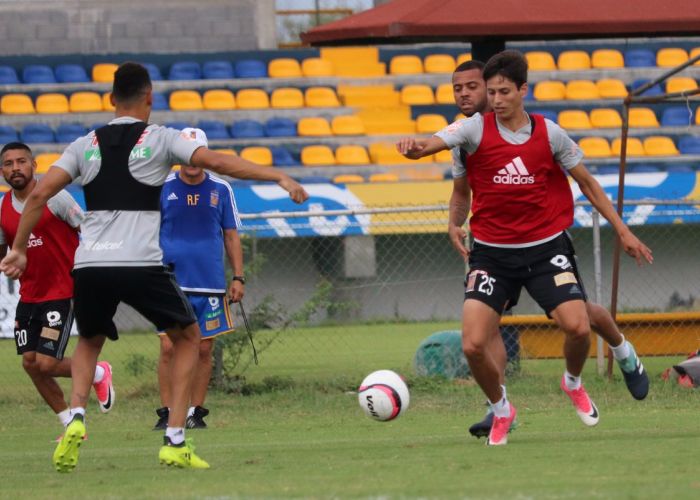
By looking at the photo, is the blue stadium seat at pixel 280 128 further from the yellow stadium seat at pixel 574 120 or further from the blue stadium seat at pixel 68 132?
the yellow stadium seat at pixel 574 120

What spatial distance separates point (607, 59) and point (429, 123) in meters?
4.81

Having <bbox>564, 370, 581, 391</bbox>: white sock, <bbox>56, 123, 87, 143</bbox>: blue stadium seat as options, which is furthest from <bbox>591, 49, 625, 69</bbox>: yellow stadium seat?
<bbox>564, 370, 581, 391</bbox>: white sock

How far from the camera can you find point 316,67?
27.5 m

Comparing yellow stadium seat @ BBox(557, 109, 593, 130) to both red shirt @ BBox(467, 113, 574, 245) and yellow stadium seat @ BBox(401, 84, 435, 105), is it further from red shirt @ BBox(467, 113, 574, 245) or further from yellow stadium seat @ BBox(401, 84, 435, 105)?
red shirt @ BBox(467, 113, 574, 245)

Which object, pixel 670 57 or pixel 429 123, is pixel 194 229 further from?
pixel 670 57

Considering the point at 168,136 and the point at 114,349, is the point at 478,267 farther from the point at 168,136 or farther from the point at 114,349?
the point at 114,349

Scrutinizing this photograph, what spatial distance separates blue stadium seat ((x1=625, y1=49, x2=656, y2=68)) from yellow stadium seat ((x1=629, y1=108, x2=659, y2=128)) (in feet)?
4.10

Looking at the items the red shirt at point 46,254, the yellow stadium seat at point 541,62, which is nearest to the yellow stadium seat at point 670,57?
the yellow stadium seat at point 541,62

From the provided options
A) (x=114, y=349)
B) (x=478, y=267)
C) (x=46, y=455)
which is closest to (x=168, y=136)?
(x=478, y=267)

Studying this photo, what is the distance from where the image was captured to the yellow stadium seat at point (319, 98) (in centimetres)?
2661

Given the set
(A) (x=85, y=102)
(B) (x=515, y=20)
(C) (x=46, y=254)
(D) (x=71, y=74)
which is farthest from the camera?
(D) (x=71, y=74)

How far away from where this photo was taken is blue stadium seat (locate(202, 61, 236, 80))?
26.9 metres

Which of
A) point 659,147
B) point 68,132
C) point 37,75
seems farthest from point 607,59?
point 37,75

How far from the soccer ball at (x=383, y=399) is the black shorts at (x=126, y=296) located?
1.41 meters
